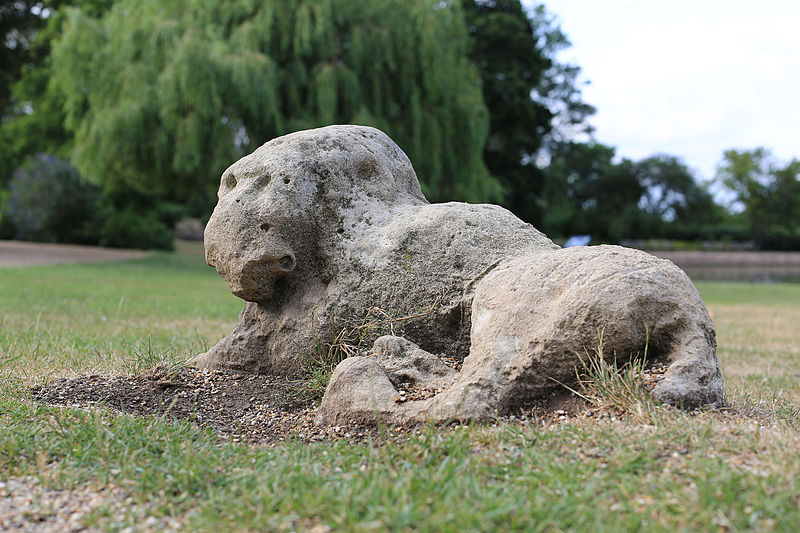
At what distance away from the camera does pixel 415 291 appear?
4.21 metres

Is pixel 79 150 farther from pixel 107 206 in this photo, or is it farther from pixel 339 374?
pixel 339 374

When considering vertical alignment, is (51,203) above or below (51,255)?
above

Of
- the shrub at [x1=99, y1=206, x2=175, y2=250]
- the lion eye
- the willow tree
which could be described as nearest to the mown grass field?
the lion eye

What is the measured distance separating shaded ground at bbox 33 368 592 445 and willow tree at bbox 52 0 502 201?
40.4 feet

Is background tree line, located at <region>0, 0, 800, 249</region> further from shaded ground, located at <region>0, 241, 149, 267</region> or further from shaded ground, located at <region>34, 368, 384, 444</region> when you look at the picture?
shaded ground, located at <region>34, 368, 384, 444</region>

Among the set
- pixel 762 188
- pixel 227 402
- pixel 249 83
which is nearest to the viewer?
pixel 227 402

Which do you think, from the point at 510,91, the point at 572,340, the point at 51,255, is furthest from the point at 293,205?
the point at 510,91

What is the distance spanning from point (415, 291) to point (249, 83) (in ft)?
42.1

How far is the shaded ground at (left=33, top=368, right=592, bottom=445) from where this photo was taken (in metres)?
3.47

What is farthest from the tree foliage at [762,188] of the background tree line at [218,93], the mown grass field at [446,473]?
the mown grass field at [446,473]

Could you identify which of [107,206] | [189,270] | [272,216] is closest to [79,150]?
[189,270]

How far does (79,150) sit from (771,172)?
52.4 m

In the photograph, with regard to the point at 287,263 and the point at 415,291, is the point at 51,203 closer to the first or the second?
the point at 287,263

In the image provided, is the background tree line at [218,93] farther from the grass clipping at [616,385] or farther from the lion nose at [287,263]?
the grass clipping at [616,385]
